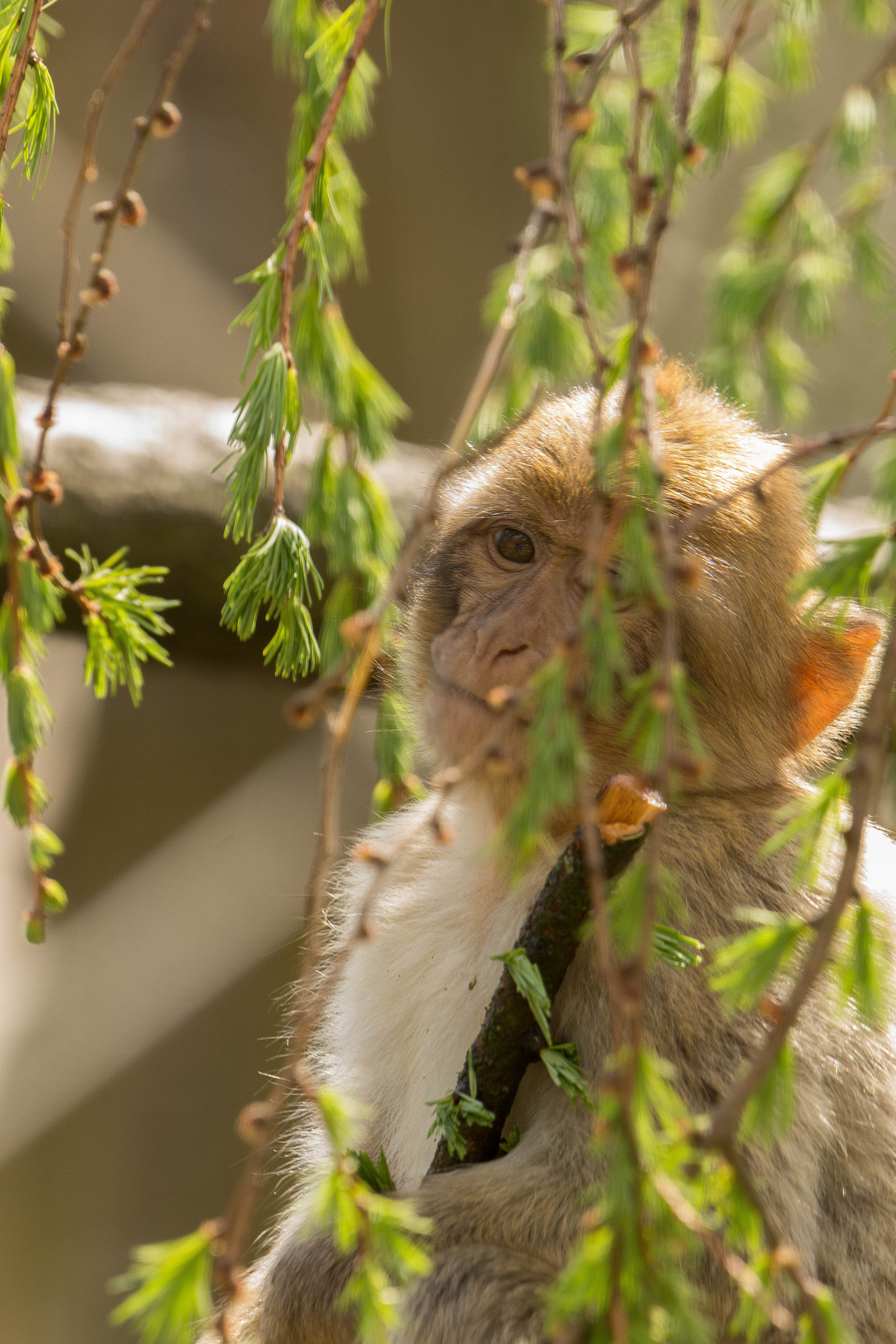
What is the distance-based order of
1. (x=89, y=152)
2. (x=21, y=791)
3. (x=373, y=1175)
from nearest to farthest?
(x=89, y=152), (x=21, y=791), (x=373, y=1175)

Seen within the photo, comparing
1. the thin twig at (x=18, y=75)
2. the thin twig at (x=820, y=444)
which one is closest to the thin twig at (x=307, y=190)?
the thin twig at (x=18, y=75)

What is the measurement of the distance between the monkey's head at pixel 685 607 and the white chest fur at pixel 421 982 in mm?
211

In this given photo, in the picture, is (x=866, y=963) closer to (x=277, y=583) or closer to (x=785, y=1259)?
(x=785, y=1259)

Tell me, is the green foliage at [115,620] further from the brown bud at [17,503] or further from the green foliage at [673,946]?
the green foliage at [673,946]

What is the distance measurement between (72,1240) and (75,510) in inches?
86.5

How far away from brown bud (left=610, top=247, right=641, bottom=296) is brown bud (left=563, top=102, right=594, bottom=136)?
112 mm

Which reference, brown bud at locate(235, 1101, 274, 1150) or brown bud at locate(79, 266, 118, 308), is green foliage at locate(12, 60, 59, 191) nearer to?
brown bud at locate(79, 266, 118, 308)

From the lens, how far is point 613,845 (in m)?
1.15

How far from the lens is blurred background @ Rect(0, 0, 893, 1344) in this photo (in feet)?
12.1

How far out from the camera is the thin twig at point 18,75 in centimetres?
110

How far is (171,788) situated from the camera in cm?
397

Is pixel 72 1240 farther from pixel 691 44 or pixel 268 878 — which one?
pixel 691 44

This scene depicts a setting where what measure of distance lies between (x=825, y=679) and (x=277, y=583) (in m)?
0.71

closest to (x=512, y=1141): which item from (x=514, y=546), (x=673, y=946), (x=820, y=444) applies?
(x=673, y=946)
